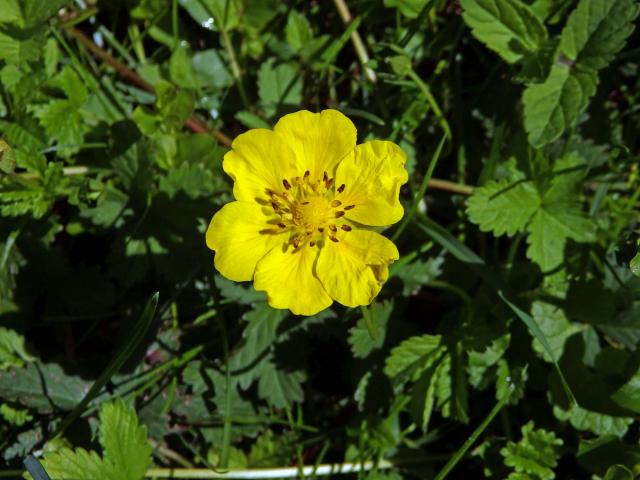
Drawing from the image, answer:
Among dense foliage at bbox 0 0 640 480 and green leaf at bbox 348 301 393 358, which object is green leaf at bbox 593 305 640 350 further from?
green leaf at bbox 348 301 393 358

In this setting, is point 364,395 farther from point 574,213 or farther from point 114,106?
point 114,106

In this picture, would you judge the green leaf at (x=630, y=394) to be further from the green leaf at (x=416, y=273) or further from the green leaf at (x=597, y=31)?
the green leaf at (x=597, y=31)

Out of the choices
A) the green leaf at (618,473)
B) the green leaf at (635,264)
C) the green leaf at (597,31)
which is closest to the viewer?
the green leaf at (635,264)

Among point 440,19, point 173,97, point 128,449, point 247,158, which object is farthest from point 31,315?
point 440,19

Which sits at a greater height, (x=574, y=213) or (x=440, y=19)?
(x=440, y=19)

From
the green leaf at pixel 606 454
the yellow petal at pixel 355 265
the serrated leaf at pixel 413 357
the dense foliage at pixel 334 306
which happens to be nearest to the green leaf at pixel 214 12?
the dense foliage at pixel 334 306

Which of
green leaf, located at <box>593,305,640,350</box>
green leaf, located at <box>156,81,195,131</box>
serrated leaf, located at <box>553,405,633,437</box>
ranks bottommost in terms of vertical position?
serrated leaf, located at <box>553,405,633,437</box>

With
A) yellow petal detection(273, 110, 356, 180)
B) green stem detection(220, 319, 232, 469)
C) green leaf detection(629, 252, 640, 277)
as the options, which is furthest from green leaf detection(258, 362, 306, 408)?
green leaf detection(629, 252, 640, 277)
